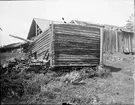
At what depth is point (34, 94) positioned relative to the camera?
228 inches

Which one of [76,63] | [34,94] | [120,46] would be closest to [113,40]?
[120,46]

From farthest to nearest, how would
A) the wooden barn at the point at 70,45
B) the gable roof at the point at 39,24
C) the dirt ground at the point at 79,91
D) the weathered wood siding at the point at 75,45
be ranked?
the gable roof at the point at 39,24
the weathered wood siding at the point at 75,45
the wooden barn at the point at 70,45
the dirt ground at the point at 79,91

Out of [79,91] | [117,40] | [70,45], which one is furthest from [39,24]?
[79,91]

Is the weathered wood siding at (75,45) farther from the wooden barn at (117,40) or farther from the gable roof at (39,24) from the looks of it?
the wooden barn at (117,40)

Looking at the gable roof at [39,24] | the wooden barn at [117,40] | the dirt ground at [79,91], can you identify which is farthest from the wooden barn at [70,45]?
the wooden barn at [117,40]

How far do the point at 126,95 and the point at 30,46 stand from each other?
10.2 meters

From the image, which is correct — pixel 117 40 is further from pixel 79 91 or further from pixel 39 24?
pixel 79 91

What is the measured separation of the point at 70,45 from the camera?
9.88m

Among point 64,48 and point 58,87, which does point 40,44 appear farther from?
point 58,87

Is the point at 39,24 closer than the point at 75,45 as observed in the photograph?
No

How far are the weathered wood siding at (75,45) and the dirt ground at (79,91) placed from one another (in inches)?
46.5

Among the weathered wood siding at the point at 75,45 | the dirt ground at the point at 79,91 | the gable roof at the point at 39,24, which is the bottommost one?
the dirt ground at the point at 79,91

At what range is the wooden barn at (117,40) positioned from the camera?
17400 millimetres

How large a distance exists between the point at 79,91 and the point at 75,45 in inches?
155
